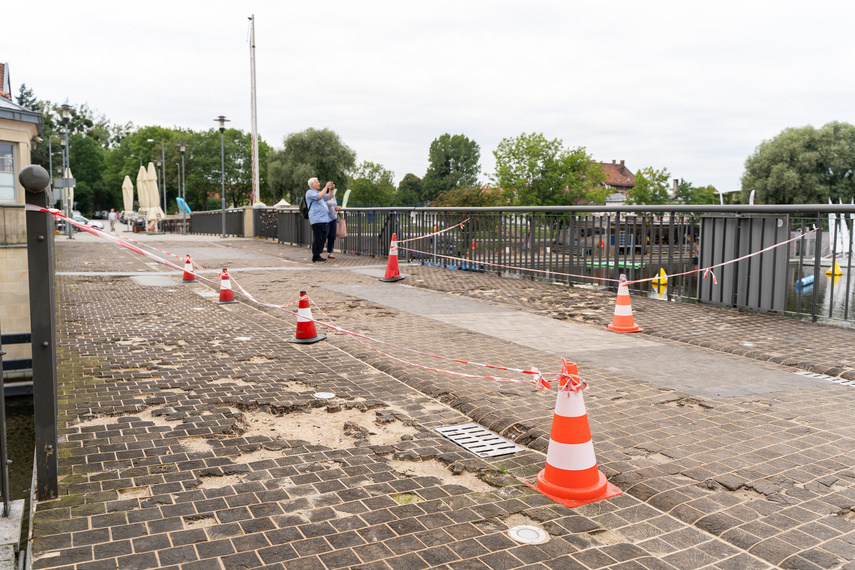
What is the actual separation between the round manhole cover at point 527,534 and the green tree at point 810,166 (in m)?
64.6

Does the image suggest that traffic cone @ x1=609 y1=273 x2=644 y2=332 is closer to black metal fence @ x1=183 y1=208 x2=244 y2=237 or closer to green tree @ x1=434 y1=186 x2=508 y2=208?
black metal fence @ x1=183 y1=208 x2=244 y2=237

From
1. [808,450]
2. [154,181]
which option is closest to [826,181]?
[154,181]

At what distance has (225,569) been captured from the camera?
277 centimetres

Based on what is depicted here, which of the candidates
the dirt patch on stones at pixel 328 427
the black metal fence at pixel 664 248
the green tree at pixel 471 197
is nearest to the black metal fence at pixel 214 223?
the black metal fence at pixel 664 248

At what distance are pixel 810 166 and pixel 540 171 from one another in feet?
79.7

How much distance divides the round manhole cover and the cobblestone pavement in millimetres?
51

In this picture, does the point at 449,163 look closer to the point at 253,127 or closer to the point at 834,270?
the point at 253,127

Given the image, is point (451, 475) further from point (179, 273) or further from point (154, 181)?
point (154, 181)

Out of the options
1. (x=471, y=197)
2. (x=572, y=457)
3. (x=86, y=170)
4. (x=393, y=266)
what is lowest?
(x=572, y=457)

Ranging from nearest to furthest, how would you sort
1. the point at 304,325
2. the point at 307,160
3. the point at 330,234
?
the point at 304,325 < the point at 330,234 < the point at 307,160

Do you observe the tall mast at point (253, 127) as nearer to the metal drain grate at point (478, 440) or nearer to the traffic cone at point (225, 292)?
the traffic cone at point (225, 292)

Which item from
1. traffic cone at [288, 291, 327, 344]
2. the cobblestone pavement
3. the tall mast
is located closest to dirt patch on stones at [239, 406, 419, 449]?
the cobblestone pavement

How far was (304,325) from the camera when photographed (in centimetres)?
749

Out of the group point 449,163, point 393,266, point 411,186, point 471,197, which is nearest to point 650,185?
point 471,197
